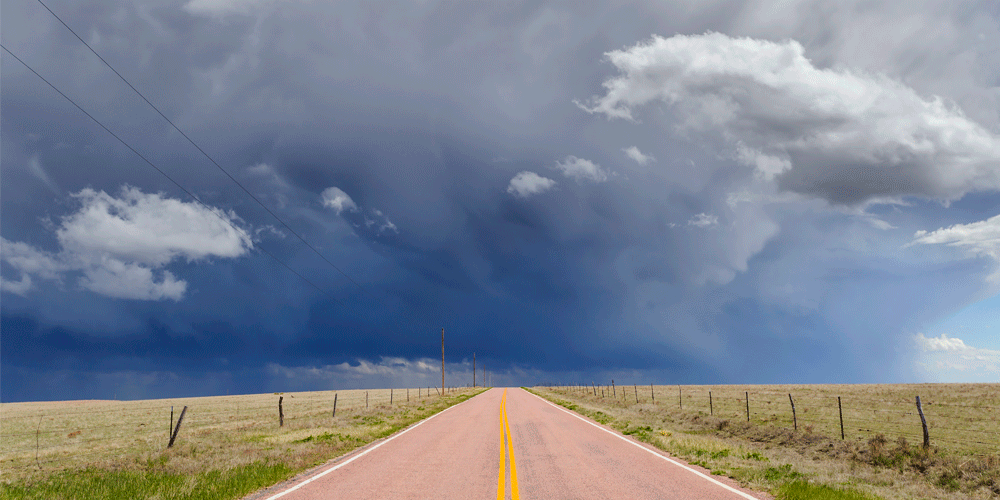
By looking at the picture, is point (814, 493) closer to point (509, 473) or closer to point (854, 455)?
point (509, 473)

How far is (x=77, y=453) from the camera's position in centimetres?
2189

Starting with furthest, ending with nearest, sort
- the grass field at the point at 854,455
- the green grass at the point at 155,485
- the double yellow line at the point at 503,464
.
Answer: the grass field at the point at 854,455 < the green grass at the point at 155,485 < the double yellow line at the point at 503,464

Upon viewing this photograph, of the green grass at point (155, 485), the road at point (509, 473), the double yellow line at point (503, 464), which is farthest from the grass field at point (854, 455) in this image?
the green grass at point (155, 485)

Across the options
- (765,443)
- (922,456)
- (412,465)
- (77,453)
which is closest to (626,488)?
(412,465)

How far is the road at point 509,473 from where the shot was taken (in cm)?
925

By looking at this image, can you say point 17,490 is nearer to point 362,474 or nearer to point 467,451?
point 362,474

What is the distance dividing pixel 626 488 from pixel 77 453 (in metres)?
24.6

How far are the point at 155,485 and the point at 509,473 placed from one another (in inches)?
293

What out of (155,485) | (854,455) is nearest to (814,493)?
(854,455)

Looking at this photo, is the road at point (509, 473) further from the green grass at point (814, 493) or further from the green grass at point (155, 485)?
the green grass at point (155, 485)

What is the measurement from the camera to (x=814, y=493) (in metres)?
9.41

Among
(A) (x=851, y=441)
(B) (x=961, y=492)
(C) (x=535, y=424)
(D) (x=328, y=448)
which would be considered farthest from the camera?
(C) (x=535, y=424)

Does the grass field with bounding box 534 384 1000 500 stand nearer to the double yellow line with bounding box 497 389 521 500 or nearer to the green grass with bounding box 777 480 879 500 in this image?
the green grass with bounding box 777 480 879 500

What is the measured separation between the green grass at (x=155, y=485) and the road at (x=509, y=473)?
0.83 meters
